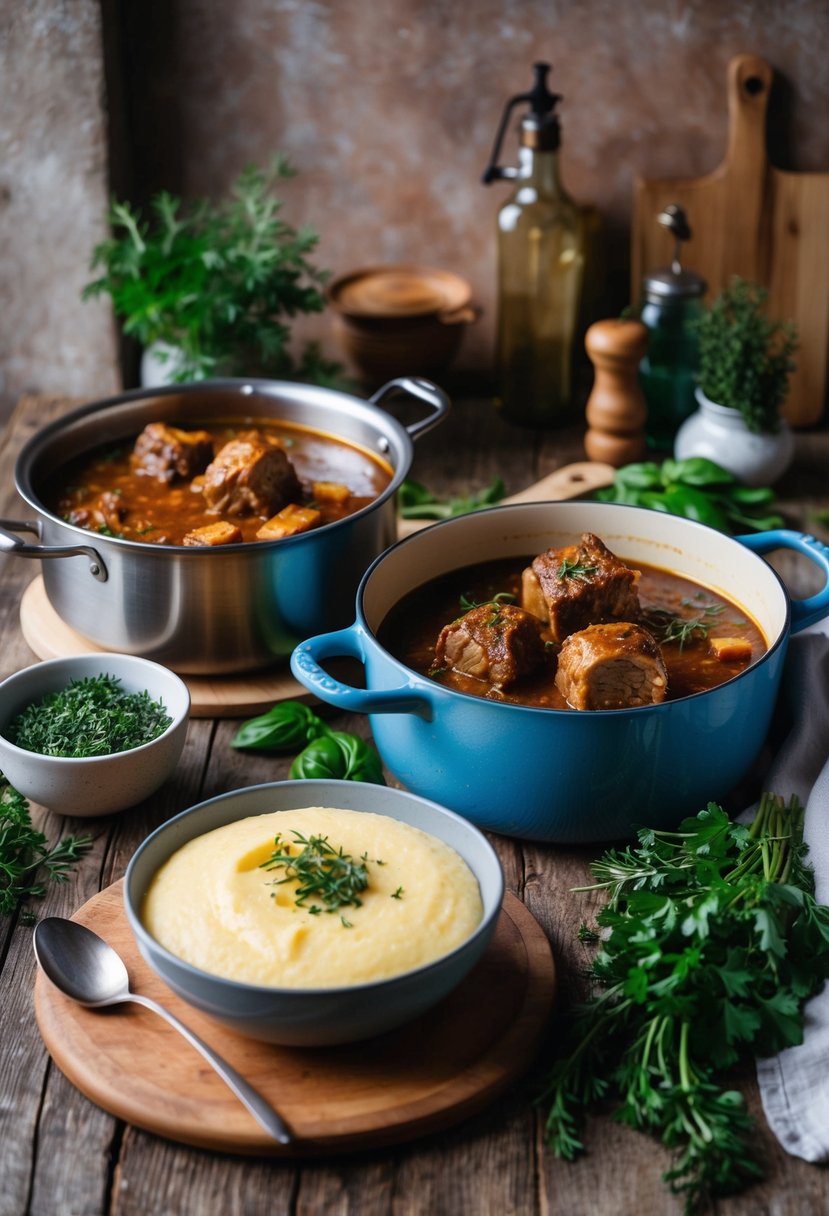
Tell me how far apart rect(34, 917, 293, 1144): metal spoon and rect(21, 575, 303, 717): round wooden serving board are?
32.5 inches

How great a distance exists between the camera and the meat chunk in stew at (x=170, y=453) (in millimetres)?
3463

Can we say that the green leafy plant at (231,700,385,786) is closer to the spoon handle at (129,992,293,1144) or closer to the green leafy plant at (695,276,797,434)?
the spoon handle at (129,992,293,1144)

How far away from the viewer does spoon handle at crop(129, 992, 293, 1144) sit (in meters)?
1.92

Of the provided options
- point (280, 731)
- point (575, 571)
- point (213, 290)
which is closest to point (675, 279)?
point (213, 290)

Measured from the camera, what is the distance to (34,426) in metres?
4.59

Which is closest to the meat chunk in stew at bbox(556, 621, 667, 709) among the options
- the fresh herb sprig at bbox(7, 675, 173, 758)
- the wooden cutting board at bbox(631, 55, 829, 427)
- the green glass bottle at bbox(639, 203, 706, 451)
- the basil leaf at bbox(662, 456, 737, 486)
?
the fresh herb sprig at bbox(7, 675, 173, 758)

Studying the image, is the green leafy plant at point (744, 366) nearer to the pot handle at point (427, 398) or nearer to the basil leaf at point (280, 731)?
the pot handle at point (427, 398)

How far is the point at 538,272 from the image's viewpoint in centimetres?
436

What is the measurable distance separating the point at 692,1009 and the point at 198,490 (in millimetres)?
1937

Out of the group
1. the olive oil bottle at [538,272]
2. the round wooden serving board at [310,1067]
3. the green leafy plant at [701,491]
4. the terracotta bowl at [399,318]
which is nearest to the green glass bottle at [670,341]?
the olive oil bottle at [538,272]

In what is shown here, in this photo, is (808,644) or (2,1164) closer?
(2,1164)

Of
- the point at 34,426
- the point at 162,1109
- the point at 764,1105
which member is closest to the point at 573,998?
the point at 764,1105

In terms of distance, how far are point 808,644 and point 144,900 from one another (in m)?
1.60

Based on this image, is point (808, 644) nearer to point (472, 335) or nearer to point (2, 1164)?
point (2, 1164)
